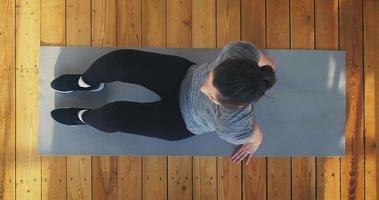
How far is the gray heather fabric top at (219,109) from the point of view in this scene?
1.10m

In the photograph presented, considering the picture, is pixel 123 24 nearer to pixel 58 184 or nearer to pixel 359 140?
pixel 58 184

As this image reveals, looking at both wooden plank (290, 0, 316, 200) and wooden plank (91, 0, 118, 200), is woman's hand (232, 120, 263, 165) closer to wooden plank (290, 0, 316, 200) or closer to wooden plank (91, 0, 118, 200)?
wooden plank (290, 0, 316, 200)

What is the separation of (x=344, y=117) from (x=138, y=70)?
3.33ft

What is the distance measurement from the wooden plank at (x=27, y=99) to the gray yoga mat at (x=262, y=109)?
0.13 feet

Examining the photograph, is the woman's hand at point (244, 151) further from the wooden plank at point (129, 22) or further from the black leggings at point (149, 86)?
the wooden plank at point (129, 22)

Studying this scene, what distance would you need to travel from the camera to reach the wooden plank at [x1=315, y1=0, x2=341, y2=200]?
1900 millimetres

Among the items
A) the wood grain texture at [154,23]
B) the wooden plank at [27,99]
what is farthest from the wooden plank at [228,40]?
the wooden plank at [27,99]

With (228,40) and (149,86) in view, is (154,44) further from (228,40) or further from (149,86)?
(149,86)

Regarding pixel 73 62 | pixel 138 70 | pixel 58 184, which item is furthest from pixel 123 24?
pixel 58 184

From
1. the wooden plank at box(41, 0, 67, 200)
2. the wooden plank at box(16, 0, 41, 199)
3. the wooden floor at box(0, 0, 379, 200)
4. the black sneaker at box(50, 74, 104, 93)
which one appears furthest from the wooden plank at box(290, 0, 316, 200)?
the wooden plank at box(16, 0, 41, 199)

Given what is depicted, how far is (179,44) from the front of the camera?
6.08ft

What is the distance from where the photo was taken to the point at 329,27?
1.93m

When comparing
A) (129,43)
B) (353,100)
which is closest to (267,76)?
(129,43)

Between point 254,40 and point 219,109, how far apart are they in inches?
34.0
